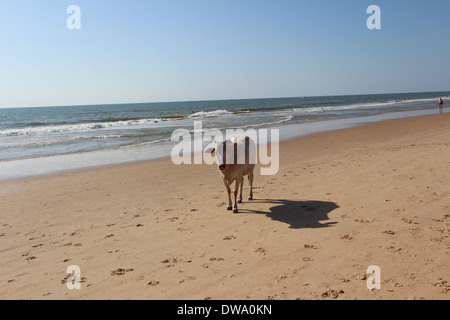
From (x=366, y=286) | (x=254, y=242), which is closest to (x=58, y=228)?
(x=254, y=242)

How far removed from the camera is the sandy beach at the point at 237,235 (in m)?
4.67

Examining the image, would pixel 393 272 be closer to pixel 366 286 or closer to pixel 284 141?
pixel 366 286

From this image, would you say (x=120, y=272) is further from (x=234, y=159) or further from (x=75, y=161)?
(x=75, y=161)

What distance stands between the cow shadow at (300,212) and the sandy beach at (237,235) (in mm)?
24

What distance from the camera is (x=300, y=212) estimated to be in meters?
7.75

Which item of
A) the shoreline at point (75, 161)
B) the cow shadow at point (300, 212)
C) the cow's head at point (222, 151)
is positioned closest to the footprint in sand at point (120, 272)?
the cow shadow at point (300, 212)

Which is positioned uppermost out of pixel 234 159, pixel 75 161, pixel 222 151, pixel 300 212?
pixel 222 151

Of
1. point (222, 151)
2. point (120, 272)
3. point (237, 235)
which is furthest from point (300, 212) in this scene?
point (120, 272)

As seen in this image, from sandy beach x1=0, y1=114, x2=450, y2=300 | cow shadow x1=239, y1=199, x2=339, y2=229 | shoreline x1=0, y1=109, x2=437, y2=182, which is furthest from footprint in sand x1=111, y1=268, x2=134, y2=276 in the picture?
shoreline x1=0, y1=109, x2=437, y2=182

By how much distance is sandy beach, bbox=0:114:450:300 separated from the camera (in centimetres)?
467

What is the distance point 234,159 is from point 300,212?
2.06m

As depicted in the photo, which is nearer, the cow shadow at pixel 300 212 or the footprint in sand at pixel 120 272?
the footprint in sand at pixel 120 272

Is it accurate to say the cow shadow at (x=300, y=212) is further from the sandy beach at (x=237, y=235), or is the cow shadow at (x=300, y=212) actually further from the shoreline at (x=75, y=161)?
the shoreline at (x=75, y=161)

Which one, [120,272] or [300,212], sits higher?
[300,212]
